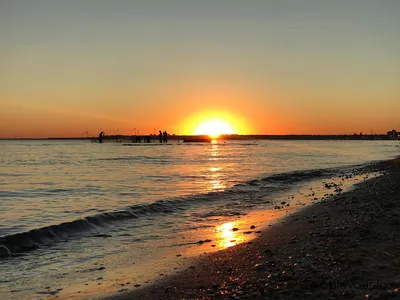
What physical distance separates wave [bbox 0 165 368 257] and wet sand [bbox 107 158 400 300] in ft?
18.8

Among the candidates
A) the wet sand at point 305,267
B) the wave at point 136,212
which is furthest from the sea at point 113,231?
the wet sand at point 305,267

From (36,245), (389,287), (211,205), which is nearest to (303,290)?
(389,287)

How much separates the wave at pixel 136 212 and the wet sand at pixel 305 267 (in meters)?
5.74

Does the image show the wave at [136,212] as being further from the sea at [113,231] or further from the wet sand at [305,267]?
the wet sand at [305,267]

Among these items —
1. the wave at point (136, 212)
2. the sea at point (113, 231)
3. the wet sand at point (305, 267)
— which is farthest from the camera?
the wave at point (136, 212)

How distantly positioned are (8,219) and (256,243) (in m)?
10.4

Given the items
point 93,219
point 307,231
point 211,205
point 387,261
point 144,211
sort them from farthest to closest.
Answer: point 211,205 < point 144,211 < point 93,219 < point 307,231 < point 387,261

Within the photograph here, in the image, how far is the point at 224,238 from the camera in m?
11.2

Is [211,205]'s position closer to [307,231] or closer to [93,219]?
[93,219]

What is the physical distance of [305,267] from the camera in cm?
702

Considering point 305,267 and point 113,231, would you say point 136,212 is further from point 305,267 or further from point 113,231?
point 305,267

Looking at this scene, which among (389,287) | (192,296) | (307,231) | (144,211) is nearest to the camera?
(389,287)

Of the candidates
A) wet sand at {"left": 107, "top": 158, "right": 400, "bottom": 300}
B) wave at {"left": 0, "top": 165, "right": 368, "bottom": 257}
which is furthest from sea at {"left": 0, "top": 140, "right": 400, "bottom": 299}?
wet sand at {"left": 107, "top": 158, "right": 400, "bottom": 300}

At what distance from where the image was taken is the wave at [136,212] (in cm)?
1154
